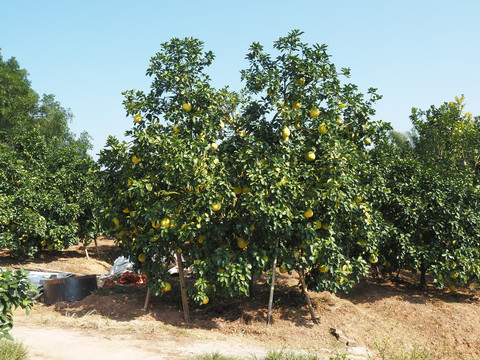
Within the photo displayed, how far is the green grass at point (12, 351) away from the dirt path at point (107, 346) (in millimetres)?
259

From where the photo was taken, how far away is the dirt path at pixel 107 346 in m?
6.16

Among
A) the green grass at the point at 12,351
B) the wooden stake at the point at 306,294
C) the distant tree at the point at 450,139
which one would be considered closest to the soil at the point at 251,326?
the wooden stake at the point at 306,294

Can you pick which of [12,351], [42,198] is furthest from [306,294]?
[42,198]

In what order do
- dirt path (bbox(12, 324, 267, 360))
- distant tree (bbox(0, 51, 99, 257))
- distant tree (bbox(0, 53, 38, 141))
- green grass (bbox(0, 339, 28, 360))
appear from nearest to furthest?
green grass (bbox(0, 339, 28, 360))
dirt path (bbox(12, 324, 267, 360))
distant tree (bbox(0, 51, 99, 257))
distant tree (bbox(0, 53, 38, 141))

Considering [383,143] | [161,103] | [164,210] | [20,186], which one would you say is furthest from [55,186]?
[383,143]

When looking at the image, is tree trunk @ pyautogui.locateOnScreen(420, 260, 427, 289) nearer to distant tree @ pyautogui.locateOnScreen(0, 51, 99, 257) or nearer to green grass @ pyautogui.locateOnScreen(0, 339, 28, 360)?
green grass @ pyautogui.locateOnScreen(0, 339, 28, 360)

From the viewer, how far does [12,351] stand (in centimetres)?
559

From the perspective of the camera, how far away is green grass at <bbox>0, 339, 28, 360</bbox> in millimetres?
5397

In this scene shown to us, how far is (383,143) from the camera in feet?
36.1

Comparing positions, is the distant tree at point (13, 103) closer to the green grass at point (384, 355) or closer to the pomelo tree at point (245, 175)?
the pomelo tree at point (245, 175)

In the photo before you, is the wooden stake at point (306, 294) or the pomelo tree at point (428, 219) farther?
the pomelo tree at point (428, 219)

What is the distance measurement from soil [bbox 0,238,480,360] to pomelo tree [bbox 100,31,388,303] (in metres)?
0.95

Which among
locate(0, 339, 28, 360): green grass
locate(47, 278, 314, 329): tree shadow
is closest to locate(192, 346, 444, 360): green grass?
locate(47, 278, 314, 329): tree shadow

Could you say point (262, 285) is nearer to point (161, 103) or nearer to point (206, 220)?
point (206, 220)
